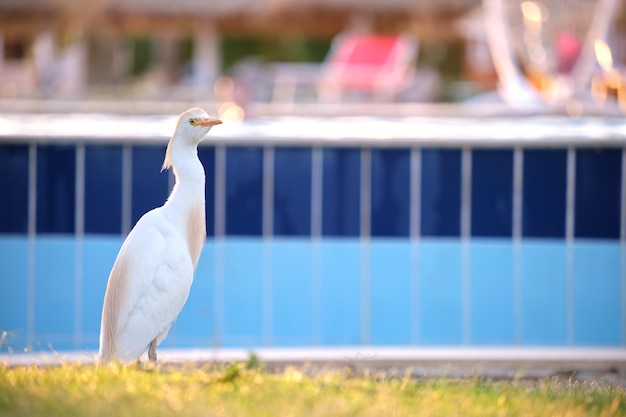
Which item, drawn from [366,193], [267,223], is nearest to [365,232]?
[366,193]

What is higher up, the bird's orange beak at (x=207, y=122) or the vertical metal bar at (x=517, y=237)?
the bird's orange beak at (x=207, y=122)

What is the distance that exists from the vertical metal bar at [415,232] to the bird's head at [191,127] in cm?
173

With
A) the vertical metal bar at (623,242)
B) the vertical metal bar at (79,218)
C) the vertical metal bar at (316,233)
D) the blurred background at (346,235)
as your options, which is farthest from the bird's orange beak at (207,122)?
the vertical metal bar at (623,242)

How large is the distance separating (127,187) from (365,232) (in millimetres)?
1213

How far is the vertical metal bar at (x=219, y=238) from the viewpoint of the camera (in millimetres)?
5660

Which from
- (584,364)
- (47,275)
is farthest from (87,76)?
(584,364)

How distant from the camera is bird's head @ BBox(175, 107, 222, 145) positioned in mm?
4121

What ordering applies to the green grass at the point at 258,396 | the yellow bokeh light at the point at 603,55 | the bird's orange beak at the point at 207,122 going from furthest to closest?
the yellow bokeh light at the point at 603,55 → the bird's orange beak at the point at 207,122 → the green grass at the point at 258,396

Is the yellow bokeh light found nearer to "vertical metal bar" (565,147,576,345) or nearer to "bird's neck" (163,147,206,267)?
"vertical metal bar" (565,147,576,345)

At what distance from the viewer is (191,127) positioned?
13.7 ft

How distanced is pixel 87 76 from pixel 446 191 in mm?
12417

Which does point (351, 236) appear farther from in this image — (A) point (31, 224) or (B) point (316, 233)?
(A) point (31, 224)

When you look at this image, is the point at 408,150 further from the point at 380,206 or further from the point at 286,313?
the point at 286,313

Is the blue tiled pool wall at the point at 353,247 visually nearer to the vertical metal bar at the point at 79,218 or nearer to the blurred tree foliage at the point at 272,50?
the vertical metal bar at the point at 79,218
